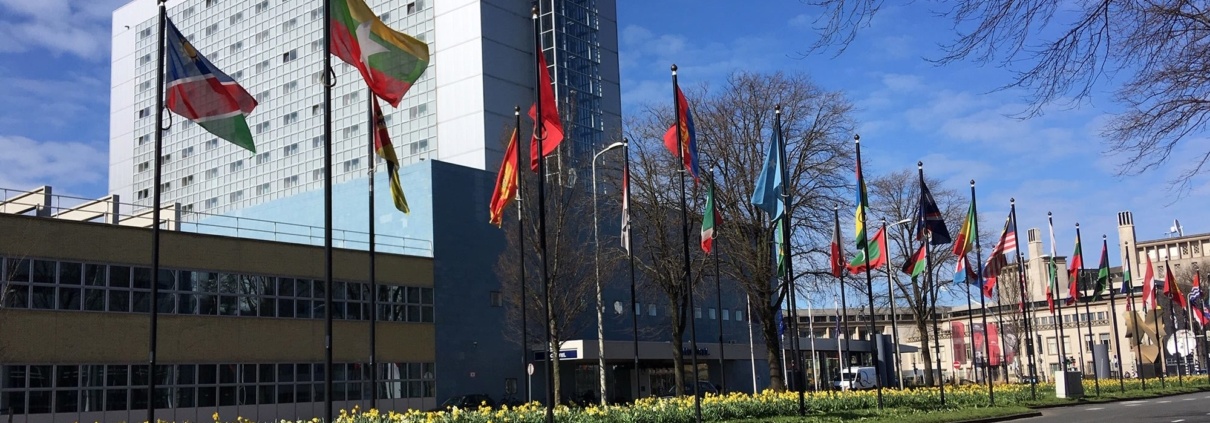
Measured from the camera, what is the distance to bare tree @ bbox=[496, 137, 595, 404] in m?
43.2

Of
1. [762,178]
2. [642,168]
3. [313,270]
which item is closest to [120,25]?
[313,270]

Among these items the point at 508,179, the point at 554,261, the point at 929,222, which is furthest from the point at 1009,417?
the point at 508,179

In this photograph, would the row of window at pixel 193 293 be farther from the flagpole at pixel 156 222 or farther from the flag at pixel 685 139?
the flag at pixel 685 139

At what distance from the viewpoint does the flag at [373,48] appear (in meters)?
17.4

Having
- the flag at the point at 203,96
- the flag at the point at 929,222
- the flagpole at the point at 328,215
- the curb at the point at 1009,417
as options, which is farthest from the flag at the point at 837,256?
the flagpole at the point at 328,215

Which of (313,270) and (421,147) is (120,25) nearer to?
(421,147)

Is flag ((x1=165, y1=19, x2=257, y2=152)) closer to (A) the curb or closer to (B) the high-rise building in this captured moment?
(A) the curb

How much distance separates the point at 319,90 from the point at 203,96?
63279mm

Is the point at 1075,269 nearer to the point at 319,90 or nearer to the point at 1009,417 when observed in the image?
the point at 1009,417

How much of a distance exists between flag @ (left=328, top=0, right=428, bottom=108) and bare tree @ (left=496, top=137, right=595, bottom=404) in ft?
76.6

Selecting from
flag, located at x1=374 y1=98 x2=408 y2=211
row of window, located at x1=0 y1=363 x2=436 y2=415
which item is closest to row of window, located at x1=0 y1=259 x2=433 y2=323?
row of window, located at x1=0 y1=363 x2=436 y2=415

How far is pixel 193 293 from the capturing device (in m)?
39.1

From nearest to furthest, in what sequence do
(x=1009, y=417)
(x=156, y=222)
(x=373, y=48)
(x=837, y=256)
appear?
(x=373, y=48) < (x=156, y=222) < (x=1009, y=417) < (x=837, y=256)

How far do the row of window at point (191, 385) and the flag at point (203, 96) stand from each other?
2015cm
